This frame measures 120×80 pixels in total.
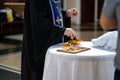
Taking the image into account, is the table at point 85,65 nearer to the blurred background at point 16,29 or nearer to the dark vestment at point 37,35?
the dark vestment at point 37,35

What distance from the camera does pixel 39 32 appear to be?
8.34 ft

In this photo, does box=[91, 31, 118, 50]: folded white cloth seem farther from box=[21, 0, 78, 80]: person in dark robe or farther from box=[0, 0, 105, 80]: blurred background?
box=[0, 0, 105, 80]: blurred background

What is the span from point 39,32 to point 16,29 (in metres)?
6.21

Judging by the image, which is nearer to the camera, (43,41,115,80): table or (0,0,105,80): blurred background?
(43,41,115,80): table

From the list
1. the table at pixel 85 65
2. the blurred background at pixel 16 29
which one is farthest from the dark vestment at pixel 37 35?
the blurred background at pixel 16 29

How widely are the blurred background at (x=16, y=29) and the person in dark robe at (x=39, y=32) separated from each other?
155 cm

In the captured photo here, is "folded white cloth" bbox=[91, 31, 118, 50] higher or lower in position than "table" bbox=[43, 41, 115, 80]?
higher

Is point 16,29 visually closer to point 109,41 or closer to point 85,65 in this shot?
point 109,41

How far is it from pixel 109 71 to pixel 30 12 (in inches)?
36.0

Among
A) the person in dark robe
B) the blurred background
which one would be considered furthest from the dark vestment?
the blurred background

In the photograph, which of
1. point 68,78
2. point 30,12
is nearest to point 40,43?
point 30,12

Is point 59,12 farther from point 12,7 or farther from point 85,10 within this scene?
point 85,10

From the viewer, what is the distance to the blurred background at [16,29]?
16.4 feet

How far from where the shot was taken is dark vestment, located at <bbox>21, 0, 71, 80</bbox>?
8.20 ft
